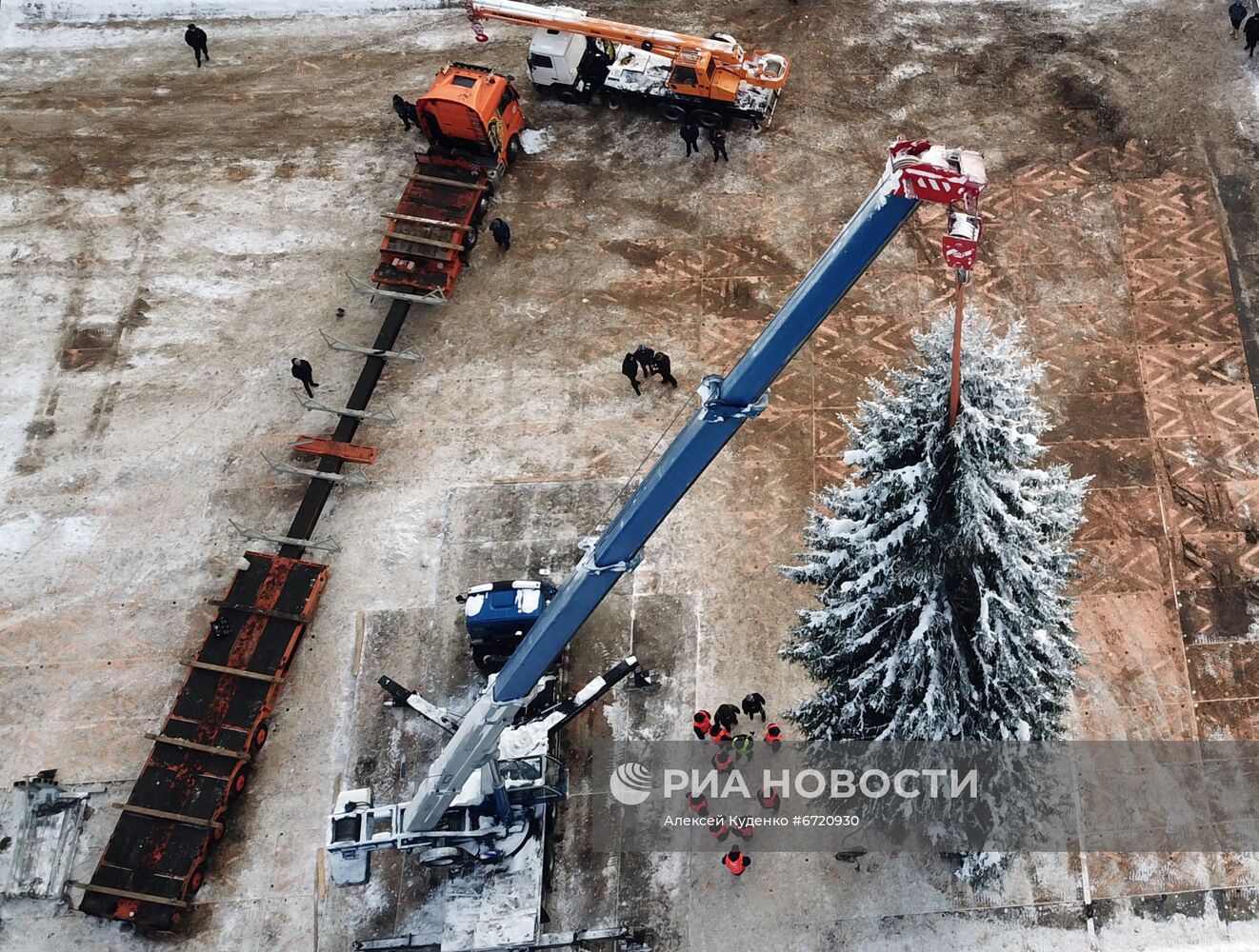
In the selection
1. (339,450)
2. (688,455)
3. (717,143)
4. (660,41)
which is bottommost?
(688,455)

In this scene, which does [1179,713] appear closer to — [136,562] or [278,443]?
[278,443]

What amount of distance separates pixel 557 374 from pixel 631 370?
1.99 m

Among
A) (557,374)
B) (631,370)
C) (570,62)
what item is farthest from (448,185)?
(631,370)

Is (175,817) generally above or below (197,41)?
below

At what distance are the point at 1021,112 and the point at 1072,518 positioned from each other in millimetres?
16962

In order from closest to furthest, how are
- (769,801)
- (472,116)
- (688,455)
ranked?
(688,455) < (769,801) < (472,116)

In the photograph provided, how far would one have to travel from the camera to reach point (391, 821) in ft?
51.8

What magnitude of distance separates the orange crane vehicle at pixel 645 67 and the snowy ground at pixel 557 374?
74cm

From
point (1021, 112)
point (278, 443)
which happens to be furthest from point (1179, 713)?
point (278, 443)

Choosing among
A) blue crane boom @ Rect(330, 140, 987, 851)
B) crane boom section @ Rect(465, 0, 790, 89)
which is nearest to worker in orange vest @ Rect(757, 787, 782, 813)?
blue crane boom @ Rect(330, 140, 987, 851)

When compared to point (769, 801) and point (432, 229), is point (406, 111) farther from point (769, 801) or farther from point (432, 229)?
point (769, 801)

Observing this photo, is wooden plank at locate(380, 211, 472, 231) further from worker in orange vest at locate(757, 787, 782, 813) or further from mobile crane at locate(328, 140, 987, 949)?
worker in orange vest at locate(757, 787, 782, 813)

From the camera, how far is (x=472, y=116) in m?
24.5

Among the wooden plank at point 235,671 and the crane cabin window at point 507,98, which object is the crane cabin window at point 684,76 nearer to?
the crane cabin window at point 507,98
